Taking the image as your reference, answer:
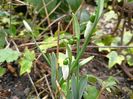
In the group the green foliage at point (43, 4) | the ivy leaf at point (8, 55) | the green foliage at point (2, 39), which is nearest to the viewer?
the ivy leaf at point (8, 55)

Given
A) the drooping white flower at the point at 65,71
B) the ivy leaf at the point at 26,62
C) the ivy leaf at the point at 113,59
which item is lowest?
the ivy leaf at the point at 113,59

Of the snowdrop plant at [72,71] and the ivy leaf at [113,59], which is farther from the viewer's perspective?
the ivy leaf at [113,59]

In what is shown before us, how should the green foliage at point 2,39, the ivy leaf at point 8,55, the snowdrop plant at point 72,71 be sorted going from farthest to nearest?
the green foliage at point 2,39 < the ivy leaf at point 8,55 < the snowdrop plant at point 72,71

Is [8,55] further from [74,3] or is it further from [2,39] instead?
[74,3]

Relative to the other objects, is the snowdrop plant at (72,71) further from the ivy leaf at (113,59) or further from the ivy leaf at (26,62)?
the ivy leaf at (113,59)

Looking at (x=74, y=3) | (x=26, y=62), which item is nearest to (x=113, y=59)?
(x=74, y=3)

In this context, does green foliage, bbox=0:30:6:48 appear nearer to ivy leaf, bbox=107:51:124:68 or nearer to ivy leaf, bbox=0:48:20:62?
ivy leaf, bbox=0:48:20:62

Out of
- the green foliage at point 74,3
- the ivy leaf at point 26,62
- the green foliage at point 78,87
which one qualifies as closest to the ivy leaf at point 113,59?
the green foliage at point 74,3

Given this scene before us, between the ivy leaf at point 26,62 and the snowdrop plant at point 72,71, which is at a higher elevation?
the snowdrop plant at point 72,71
